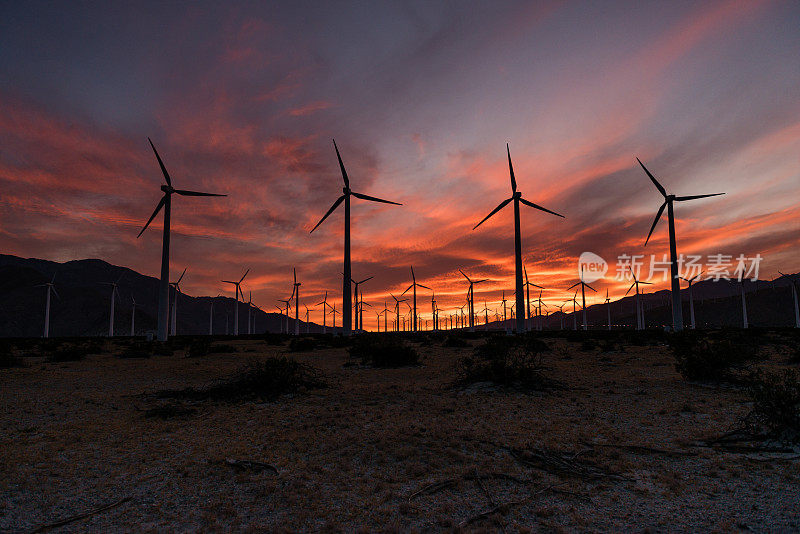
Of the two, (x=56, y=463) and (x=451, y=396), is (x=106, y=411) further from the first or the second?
(x=451, y=396)

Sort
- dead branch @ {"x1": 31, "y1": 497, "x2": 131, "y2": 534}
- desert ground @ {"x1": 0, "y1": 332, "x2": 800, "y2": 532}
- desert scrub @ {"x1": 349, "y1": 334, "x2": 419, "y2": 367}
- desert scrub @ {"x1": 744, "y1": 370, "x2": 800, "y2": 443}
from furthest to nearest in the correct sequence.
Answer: desert scrub @ {"x1": 349, "y1": 334, "x2": 419, "y2": 367}
desert scrub @ {"x1": 744, "y1": 370, "x2": 800, "y2": 443}
desert ground @ {"x1": 0, "y1": 332, "x2": 800, "y2": 532}
dead branch @ {"x1": 31, "y1": 497, "x2": 131, "y2": 534}

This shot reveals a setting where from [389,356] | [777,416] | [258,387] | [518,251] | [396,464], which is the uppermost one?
[518,251]

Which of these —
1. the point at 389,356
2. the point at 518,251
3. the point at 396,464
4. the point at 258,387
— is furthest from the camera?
the point at 518,251

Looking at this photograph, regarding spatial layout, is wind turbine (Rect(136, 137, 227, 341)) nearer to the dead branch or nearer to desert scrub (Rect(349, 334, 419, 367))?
desert scrub (Rect(349, 334, 419, 367))

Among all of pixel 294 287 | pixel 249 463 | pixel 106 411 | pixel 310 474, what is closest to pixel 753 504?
pixel 310 474

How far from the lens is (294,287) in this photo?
126 m

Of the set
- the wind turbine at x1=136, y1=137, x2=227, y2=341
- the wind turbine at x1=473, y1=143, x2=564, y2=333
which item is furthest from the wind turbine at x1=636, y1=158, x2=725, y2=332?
the wind turbine at x1=136, y1=137, x2=227, y2=341

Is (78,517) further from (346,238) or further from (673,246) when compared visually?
(673,246)

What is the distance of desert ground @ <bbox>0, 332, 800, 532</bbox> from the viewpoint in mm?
6137

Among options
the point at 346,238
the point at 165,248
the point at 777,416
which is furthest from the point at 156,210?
the point at 777,416

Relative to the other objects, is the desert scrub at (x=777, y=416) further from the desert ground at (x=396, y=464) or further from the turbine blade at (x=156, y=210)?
the turbine blade at (x=156, y=210)

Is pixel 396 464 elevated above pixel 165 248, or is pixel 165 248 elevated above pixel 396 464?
pixel 165 248

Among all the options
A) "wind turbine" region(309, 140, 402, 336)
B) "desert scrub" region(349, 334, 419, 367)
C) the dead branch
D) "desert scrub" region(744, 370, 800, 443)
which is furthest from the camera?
"wind turbine" region(309, 140, 402, 336)

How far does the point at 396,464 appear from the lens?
27.5 ft
